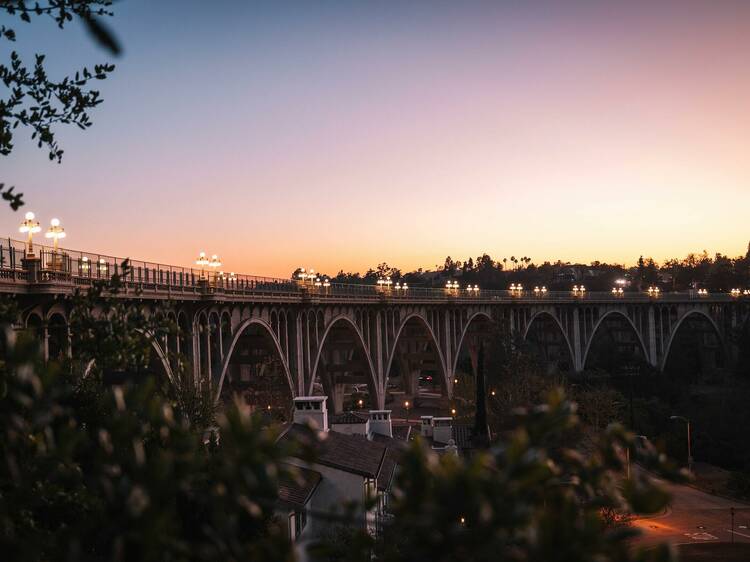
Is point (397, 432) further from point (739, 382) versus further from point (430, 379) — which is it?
point (430, 379)

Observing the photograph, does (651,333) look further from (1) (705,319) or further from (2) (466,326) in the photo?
(2) (466,326)

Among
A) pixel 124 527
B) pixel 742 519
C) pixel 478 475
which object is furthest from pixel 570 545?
pixel 742 519

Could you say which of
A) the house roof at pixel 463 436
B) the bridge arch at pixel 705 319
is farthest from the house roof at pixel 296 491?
the bridge arch at pixel 705 319

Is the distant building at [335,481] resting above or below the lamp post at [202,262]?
below

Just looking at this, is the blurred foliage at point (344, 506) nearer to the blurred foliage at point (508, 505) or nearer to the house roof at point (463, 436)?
the blurred foliage at point (508, 505)

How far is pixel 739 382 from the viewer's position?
109 meters

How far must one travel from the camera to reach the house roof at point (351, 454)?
29.5m

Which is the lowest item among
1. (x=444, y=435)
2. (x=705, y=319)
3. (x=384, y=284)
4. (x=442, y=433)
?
(x=444, y=435)

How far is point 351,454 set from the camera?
3269cm

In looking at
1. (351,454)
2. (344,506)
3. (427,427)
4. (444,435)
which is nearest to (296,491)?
(351,454)

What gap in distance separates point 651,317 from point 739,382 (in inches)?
725

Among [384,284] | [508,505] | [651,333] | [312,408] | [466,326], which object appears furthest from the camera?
[651,333]

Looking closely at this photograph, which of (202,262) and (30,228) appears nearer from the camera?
(30,228)

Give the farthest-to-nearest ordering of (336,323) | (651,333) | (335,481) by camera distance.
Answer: (651,333) → (336,323) → (335,481)
